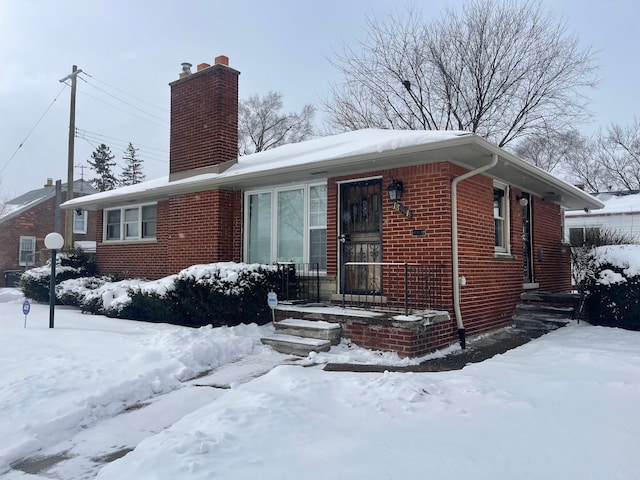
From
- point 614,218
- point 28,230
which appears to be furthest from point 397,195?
point 28,230

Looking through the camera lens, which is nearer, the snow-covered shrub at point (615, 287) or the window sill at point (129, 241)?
the snow-covered shrub at point (615, 287)

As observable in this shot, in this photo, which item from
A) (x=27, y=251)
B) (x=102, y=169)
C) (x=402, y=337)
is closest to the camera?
(x=402, y=337)

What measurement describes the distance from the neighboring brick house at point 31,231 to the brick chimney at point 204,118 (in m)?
16.2

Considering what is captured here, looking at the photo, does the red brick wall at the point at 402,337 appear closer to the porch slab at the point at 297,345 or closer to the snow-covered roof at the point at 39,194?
the porch slab at the point at 297,345

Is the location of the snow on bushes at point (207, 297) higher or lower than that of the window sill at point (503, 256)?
lower

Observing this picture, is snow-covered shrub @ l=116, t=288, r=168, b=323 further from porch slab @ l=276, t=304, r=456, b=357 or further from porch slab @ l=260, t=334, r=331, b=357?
porch slab @ l=276, t=304, r=456, b=357

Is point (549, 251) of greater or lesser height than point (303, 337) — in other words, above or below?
above

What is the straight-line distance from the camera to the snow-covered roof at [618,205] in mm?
16375

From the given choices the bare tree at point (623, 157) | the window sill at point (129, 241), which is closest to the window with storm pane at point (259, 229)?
the window sill at point (129, 241)

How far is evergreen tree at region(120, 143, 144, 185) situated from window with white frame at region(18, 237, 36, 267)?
2121 cm

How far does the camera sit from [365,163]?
6.83m

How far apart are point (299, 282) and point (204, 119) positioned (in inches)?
183

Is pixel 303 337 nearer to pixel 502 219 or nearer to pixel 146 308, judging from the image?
pixel 146 308

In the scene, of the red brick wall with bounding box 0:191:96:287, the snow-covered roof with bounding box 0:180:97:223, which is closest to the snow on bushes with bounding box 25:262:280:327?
the red brick wall with bounding box 0:191:96:287
